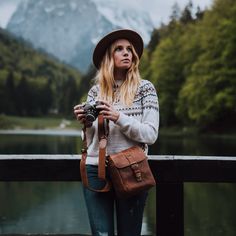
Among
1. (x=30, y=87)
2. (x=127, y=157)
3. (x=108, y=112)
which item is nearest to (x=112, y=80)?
(x=108, y=112)

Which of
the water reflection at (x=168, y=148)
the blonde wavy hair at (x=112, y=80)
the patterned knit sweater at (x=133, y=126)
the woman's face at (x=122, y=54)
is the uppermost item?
the woman's face at (x=122, y=54)

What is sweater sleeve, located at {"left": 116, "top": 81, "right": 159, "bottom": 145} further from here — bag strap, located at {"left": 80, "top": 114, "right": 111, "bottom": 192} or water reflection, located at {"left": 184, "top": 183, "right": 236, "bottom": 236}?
water reflection, located at {"left": 184, "top": 183, "right": 236, "bottom": 236}

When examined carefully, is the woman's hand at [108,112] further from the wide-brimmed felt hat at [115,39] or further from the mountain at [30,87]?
the mountain at [30,87]

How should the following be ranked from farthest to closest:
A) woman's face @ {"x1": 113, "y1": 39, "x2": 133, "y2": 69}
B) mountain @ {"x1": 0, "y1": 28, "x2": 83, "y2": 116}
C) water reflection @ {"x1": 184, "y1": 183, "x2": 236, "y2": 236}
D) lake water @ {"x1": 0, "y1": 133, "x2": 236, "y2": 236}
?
mountain @ {"x1": 0, "y1": 28, "x2": 83, "y2": 116} < lake water @ {"x1": 0, "y1": 133, "x2": 236, "y2": 236} < water reflection @ {"x1": 184, "y1": 183, "x2": 236, "y2": 236} < woman's face @ {"x1": 113, "y1": 39, "x2": 133, "y2": 69}

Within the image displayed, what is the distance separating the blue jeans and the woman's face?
625 millimetres

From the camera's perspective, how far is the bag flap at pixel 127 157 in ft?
9.49

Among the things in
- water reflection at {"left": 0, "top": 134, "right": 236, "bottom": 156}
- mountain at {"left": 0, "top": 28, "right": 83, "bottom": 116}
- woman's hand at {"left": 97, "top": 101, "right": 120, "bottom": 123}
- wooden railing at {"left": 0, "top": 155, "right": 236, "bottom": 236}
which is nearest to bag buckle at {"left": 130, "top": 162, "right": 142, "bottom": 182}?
woman's hand at {"left": 97, "top": 101, "right": 120, "bottom": 123}

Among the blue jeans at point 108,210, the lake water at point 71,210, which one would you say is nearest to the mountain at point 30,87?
the lake water at point 71,210

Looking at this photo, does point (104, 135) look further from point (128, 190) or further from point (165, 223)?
point (165, 223)

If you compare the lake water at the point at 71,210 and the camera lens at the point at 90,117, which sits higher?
the camera lens at the point at 90,117

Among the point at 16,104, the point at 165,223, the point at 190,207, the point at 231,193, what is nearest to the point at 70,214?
the point at 190,207

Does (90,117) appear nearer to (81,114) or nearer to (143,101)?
(81,114)

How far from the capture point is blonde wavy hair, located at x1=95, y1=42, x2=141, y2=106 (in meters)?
3.06

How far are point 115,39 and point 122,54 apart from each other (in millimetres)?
115
